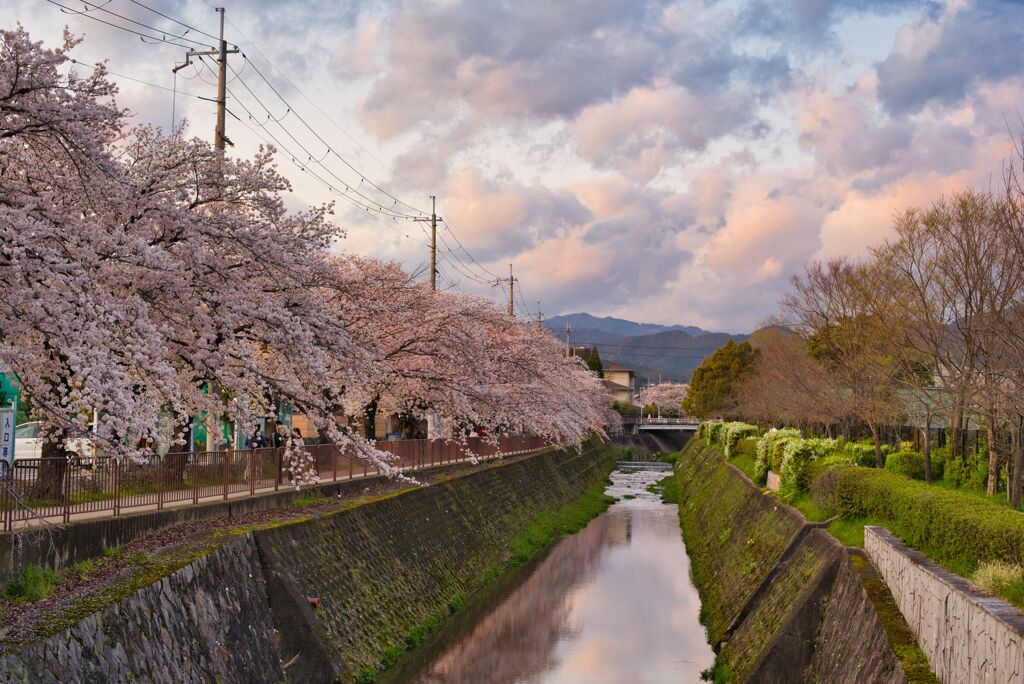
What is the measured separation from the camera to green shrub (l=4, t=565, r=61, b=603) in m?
12.0

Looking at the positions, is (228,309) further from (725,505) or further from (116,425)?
(725,505)

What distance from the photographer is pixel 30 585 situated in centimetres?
1219

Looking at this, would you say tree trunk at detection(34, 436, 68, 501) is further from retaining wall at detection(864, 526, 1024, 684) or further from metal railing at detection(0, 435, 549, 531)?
retaining wall at detection(864, 526, 1024, 684)

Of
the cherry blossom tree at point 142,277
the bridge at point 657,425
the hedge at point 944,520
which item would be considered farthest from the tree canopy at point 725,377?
the cherry blossom tree at point 142,277

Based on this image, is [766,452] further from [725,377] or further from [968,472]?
[725,377]

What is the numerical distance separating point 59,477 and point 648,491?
57.4 meters

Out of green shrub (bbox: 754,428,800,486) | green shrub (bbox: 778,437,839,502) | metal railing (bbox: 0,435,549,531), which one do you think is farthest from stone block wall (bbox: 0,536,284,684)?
green shrub (bbox: 754,428,800,486)

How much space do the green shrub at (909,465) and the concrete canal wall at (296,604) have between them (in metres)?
13.1

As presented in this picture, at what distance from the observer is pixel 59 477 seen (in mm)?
14547

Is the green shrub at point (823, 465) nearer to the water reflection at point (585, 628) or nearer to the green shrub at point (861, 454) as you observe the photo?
the green shrub at point (861, 454)

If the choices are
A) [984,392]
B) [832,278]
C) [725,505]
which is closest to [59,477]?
[984,392]

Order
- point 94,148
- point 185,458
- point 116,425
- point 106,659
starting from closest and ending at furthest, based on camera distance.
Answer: point 116,425
point 106,659
point 94,148
point 185,458

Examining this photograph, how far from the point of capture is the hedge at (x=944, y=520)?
1238 cm

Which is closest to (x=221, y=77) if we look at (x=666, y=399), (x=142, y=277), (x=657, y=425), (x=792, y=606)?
(x=142, y=277)
